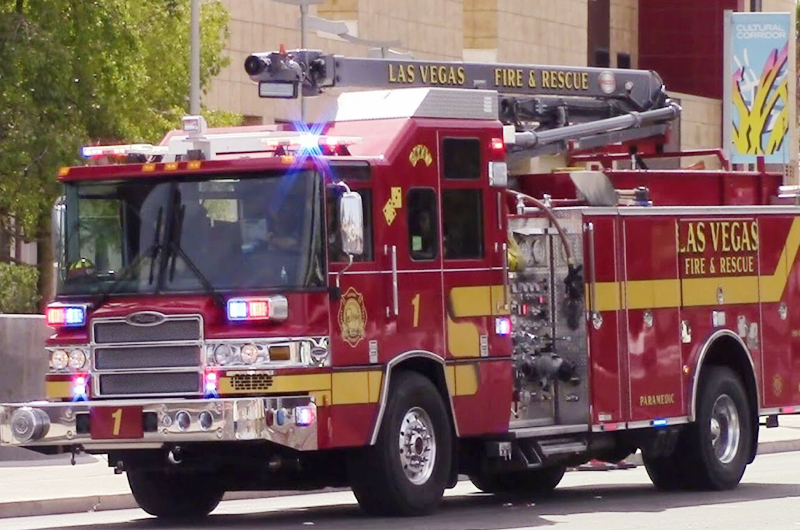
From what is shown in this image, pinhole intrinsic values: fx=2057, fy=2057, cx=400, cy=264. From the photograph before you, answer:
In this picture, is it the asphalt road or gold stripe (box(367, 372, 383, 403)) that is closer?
gold stripe (box(367, 372, 383, 403))

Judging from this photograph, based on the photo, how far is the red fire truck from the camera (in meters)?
14.5

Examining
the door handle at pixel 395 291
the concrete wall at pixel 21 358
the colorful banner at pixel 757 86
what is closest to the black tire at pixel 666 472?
the door handle at pixel 395 291

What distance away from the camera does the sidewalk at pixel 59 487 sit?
17469mm

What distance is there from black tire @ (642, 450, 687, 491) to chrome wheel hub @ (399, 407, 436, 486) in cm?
345

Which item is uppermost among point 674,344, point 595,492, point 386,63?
point 386,63

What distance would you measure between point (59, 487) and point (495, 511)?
4.44m

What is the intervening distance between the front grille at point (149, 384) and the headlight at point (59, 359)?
13.8 inches

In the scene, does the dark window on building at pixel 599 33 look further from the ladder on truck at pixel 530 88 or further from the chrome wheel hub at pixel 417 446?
the chrome wheel hub at pixel 417 446

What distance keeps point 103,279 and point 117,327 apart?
0.45m

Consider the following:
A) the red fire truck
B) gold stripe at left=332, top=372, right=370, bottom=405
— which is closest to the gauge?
the red fire truck

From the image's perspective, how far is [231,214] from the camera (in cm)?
1471

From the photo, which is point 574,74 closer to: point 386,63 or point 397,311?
point 386,63

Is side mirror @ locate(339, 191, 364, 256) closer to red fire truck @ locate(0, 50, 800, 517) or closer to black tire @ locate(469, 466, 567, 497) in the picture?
red fire truck @ locate(0, 50, 800, 517)

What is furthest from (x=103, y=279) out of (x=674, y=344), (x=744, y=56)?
(x=744, y=56)
